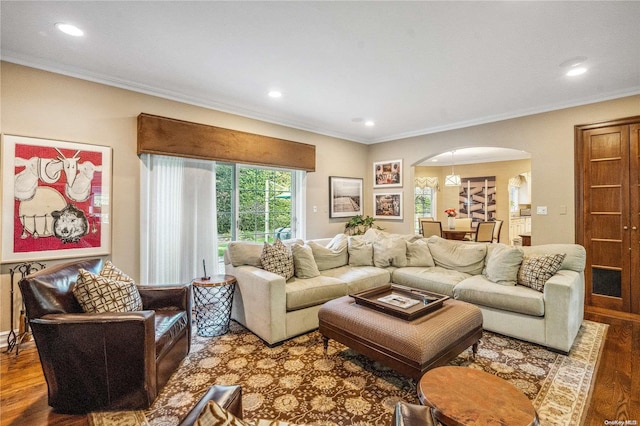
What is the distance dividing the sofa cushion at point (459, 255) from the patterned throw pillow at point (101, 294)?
350cm

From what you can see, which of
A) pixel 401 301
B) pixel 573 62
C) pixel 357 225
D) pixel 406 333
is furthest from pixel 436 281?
pixel 573 62

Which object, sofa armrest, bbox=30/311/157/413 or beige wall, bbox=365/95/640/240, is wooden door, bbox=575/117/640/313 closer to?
beige wall, bbox=365/95/640/240

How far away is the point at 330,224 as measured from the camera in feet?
17.9

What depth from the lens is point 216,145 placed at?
375 cm

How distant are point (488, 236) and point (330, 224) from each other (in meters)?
3.75

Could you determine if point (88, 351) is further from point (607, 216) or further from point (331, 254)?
point (607, 216)

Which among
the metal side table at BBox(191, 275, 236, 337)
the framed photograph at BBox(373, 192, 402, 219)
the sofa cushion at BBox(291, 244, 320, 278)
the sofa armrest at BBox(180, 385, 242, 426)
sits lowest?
the metal side table at BBox(191, 275, 236, 337)

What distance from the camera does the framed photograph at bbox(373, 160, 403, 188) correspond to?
18.6ft

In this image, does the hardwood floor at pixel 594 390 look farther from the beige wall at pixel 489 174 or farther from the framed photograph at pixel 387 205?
the beige wall at pixel 489 174

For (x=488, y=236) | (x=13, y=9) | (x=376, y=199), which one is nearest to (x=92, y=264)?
(x=13, y=9)

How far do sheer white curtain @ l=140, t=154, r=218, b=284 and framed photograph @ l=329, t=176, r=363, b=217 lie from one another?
7.32 feet

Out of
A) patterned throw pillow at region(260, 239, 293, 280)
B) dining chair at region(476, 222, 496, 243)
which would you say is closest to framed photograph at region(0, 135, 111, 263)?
patterned throw pillow at region(260, 239, 293, 280)

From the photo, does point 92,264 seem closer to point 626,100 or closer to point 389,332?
point 389,332

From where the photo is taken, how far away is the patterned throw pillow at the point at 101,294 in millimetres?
2002
